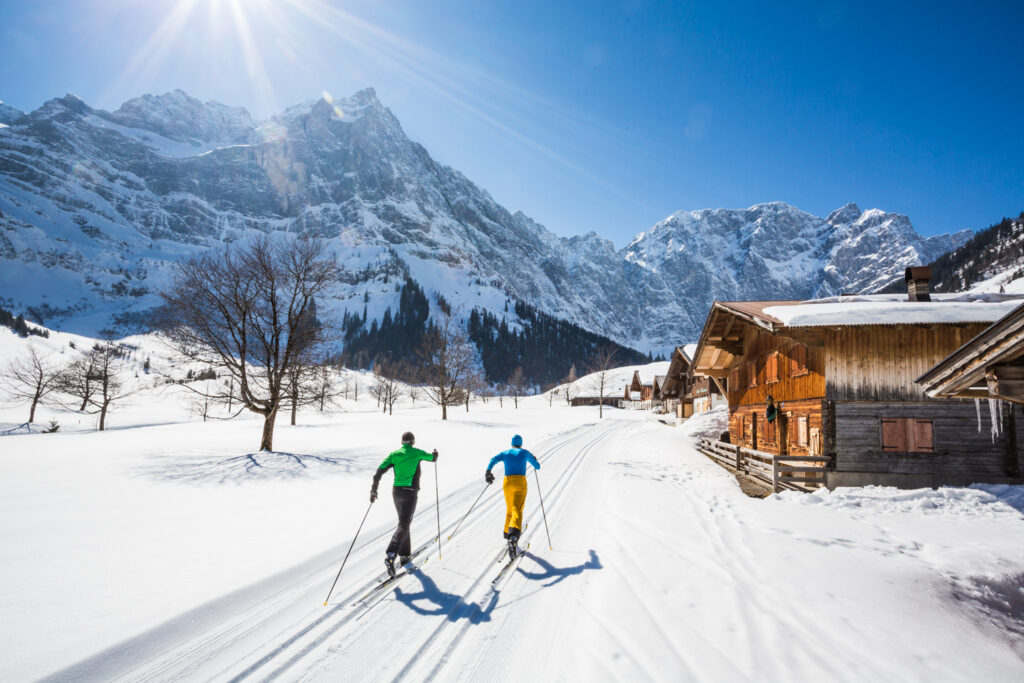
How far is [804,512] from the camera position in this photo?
10.3m

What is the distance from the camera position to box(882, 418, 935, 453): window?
523 inches

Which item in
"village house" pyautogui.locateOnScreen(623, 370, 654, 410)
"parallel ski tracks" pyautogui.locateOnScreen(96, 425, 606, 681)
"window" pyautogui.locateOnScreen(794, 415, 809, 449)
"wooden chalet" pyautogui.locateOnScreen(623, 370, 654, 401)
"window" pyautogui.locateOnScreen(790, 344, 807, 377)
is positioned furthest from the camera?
"wooden chalet" pyautogui.locateOnScreen(623, 370, 654, 401)

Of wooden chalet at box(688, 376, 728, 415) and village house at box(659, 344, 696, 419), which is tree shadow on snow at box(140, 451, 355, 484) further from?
village house at box(659, 344, 696, 419)

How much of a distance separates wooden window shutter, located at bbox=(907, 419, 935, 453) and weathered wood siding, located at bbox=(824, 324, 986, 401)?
855 mm

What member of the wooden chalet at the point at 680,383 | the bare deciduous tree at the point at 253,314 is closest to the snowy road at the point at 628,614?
the bare deciduous tree at the point at 253,314

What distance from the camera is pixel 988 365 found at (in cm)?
531

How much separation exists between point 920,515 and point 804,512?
3.26m

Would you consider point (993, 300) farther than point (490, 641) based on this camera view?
Yes

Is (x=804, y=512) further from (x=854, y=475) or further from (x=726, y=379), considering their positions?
(x=726, y=379)

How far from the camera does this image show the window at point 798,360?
48.8ft

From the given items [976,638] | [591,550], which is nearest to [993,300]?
[976,638]

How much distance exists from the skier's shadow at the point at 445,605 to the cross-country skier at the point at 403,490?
81cm

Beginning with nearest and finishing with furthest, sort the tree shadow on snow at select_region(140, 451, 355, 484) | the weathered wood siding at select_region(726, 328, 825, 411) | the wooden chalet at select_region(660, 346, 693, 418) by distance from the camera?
the tree shadow on snow at select_region(140, 451, 355, 484)
the weathered wood siding at select_region(726, 328, 825, 411)
the wooden chalet at select_region(660, 346, 693, 418)

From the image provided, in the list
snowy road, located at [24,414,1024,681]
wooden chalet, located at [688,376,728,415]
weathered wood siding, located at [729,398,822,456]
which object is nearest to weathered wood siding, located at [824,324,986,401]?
weathered wood siding, located at [729,398,822,456]
